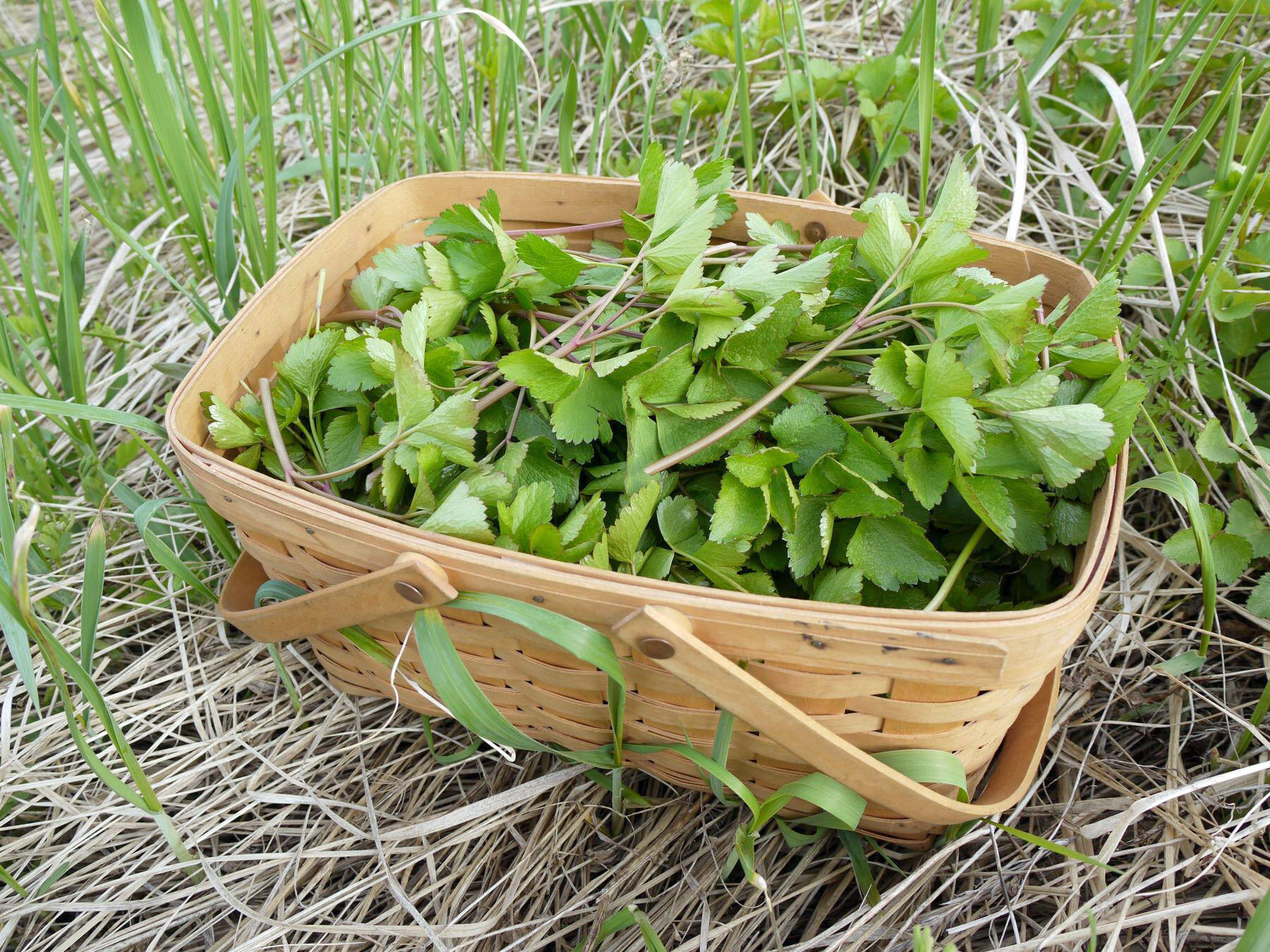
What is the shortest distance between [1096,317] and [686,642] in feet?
1.56

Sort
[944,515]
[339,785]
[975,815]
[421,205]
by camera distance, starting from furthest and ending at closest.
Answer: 1. [421,205]
2. [339,785]
3. [944,515]
4. [975,815]

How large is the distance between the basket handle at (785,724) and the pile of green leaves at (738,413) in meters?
0.12

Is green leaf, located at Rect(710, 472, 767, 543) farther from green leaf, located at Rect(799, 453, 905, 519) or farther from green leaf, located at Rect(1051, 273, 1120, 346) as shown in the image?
green leaf, located at Rect(1051, 273, 1120, 346)

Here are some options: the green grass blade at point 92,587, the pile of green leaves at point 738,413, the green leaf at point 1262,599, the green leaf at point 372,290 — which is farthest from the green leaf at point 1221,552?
the green grass blade at point 92,587

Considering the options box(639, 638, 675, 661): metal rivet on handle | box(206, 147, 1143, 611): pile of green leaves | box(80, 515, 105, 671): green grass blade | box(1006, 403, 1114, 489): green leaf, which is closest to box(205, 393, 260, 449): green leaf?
box(206, 147, 1143, 611): pile of green leaves

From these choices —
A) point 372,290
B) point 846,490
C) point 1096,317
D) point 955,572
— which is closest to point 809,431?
point 846,490

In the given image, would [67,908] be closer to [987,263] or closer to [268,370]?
[268,370]

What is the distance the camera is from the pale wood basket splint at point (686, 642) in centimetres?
61

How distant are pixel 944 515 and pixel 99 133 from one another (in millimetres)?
1356

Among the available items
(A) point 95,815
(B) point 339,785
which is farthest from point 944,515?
(A) point 95,815

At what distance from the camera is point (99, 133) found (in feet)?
4.50

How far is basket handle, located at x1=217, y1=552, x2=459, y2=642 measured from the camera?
65 centimetres

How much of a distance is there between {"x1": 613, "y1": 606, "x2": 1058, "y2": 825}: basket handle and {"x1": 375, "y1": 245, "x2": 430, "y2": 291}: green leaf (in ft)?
1.56

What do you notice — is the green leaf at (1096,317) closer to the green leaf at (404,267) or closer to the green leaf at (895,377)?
the green leaf at (895,377)
